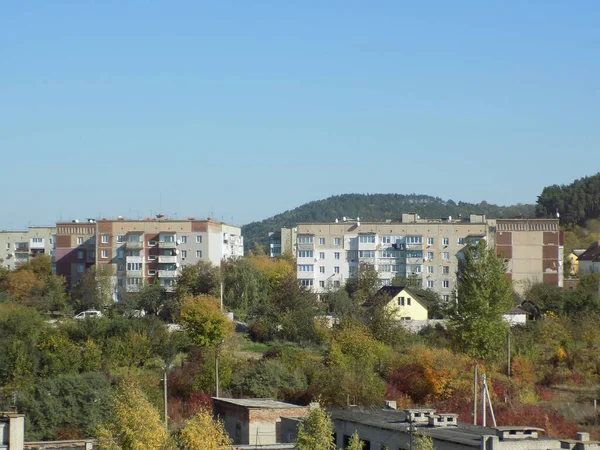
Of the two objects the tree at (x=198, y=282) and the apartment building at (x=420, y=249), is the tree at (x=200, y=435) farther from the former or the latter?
the apartment building at (x=420, y=249)

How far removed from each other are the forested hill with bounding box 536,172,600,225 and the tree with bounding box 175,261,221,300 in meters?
67.6

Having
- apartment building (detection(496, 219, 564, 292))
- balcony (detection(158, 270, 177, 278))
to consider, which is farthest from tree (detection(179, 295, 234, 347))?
apartment building (detection(496, 219, 564, 292))

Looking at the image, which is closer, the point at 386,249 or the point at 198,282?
the point at 198,282

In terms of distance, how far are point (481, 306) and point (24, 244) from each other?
6117cm

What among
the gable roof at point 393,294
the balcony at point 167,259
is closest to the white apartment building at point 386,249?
the gable roof at point 393,294

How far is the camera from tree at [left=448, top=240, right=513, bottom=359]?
1783 inches

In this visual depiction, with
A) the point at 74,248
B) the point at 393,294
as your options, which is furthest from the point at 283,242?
the point at 393,294

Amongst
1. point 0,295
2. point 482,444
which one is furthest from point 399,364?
point 0,295

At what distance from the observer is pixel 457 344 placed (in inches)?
1860

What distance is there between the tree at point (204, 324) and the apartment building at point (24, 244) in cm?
4423

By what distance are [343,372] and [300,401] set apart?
217 cm

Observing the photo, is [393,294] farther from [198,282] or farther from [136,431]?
[136,431]

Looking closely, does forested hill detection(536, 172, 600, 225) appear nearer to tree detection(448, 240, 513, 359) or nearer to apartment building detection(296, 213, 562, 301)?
apartment building detection(296, 213, 562, 301)

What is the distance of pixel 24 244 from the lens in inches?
3794
